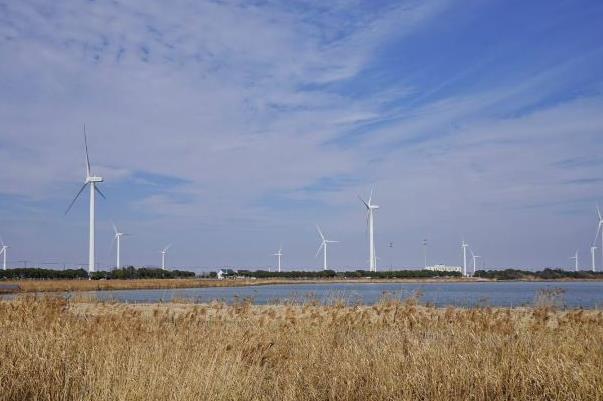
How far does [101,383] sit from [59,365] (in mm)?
1487

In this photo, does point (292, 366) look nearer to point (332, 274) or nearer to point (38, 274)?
point (38, 274)

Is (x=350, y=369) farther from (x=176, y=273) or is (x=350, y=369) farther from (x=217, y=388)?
(x=176, y=273)

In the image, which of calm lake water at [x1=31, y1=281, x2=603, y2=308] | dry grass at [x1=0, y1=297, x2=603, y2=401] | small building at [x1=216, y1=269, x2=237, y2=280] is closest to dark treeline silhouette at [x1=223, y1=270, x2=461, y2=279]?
small building at [x1=216, y1=269, x2=237, y2=280]

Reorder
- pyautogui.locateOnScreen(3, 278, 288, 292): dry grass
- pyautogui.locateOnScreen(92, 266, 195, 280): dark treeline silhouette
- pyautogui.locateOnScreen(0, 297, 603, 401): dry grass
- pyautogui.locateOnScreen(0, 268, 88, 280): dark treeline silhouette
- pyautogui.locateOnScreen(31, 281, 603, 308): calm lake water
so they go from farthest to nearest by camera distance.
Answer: pyautogui.locateOnScreen(92, 266, 195, 280): dark treeline silhouette, pyautogui.locateOnScreen(0, 268, 88, 280): dark treeline silhouette, pyautogui.locateOnScreen(3, 278, 288, 292): dry grass, pyautogui.locateOnScreen(31, 281, 603, 308): calm lake water, pyautogui.locateOnScreen(0, 297, 603, 401): dry grass

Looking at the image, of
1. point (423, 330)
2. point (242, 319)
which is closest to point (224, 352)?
point (423, 330)

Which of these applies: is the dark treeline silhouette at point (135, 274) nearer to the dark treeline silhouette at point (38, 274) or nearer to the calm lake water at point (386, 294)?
the dark treeline silhouette at point (38, 274)

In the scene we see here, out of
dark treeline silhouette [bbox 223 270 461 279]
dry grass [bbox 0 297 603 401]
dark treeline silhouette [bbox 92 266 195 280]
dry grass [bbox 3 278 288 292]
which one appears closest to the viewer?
dry grass [bbox 0 297 603 401]

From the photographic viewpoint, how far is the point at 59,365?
10648 millimetres

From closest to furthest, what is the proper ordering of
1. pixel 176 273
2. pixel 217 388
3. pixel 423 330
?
pixel 217 388, pixel 423 330, pixel 176 273

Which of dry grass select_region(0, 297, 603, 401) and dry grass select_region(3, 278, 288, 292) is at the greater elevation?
dry grass select_region(0, 297, 603, 401)

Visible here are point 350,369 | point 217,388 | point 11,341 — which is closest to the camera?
point 217,388

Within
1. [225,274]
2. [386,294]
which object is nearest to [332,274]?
[225,274]

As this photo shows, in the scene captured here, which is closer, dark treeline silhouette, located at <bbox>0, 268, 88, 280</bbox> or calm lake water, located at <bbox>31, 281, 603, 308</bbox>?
calm lake water, located at <bbox>31, 281, 603, 308</bbox>

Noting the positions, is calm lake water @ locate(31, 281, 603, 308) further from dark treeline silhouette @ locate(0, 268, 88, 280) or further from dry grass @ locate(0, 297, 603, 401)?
dark treeline silhouette @ locate(0, 268, 88, 280)
